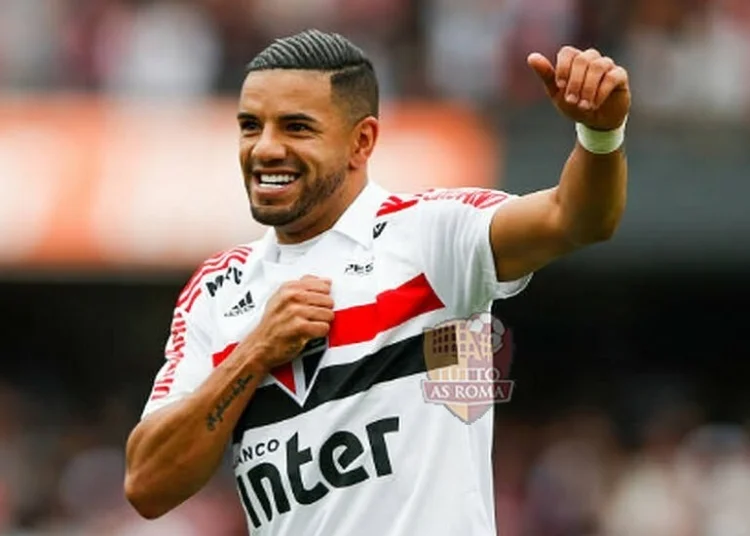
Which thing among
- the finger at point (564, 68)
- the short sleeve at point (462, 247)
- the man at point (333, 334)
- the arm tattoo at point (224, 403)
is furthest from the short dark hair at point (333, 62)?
the finger at point (564, 68)

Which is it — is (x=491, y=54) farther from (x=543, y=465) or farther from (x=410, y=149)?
(x=543, y=465)

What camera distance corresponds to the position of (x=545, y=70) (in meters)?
5.36

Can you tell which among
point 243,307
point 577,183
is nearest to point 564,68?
point 577,183

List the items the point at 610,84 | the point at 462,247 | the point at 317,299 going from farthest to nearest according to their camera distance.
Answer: the point at 317,299 → the point at 462,247 → the point at 610,84

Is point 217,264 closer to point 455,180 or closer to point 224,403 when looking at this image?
point 224,403

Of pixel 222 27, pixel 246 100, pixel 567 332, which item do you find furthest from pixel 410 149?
pixel 246 100

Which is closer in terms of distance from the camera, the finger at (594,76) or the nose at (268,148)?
the finger at (594,76)

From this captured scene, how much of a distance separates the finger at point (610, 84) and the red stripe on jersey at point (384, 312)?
91 centimetres

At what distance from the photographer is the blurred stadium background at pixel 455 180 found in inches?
620

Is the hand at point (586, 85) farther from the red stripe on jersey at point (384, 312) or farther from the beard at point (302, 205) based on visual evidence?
the beard at point (302, 205)

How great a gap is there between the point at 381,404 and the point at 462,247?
510 mm

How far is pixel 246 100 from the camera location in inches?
248

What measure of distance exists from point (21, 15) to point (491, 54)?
398 centimetres

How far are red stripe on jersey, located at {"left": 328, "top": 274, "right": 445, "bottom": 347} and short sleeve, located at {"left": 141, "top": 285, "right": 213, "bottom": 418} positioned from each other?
54 cm
